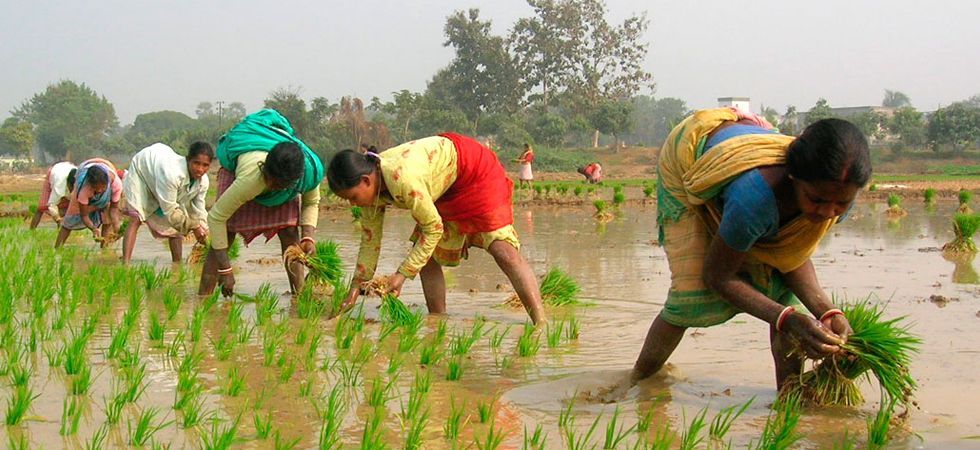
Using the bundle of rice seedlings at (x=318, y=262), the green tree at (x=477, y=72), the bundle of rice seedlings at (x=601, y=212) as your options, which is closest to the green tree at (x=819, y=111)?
the green tree at (x=477, y=72)

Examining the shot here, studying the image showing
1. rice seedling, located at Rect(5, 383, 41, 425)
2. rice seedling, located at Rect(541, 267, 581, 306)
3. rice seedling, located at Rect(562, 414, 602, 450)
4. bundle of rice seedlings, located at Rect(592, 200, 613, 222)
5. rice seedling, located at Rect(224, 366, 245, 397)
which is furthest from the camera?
bundle of rice seedlings, located at Rect(592, 200, 613, 222)

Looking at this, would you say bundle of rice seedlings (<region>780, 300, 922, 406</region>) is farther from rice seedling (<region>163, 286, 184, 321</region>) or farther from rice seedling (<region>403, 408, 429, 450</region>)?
rice seedling (<region>163, 286, 184, 321</region>)

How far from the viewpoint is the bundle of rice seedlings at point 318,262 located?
5.66 meters

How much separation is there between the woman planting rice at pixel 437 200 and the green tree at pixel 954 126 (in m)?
39.3

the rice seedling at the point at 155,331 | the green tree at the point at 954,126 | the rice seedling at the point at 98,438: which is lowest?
the rice seedling at the point at 98,438

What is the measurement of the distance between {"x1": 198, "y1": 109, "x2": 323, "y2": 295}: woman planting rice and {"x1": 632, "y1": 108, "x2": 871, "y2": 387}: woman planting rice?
231 centimetres

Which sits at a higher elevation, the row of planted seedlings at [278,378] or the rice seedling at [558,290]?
the rice seedling at [558,290]

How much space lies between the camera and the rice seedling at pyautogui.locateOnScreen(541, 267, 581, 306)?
5586mm

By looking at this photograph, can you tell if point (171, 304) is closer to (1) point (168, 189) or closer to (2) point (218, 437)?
(1) point (168, 189)

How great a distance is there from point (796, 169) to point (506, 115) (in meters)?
39.0

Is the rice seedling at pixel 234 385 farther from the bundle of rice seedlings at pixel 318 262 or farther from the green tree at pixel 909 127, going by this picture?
the green tree at pixel 909 127

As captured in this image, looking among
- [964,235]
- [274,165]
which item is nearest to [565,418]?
[274,165]

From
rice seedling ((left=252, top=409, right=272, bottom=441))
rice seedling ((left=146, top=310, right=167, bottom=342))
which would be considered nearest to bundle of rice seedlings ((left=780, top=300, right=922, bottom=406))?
rice seedling ((left=252, top=409, right=272, bottom=441))

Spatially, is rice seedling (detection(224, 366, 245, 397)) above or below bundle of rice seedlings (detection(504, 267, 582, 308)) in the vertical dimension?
below
